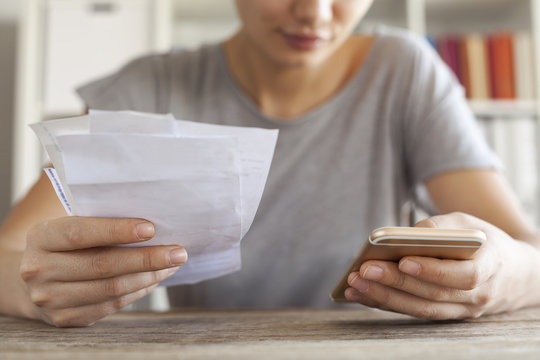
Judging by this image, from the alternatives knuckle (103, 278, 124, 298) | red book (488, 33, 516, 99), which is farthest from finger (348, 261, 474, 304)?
red book (488, 33, 516, 99)

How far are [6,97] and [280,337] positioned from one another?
1.99m

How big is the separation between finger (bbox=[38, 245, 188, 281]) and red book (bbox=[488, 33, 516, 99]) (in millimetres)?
1724

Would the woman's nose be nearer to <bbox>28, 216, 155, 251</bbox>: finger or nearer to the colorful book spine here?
<bbox>28, 216, 155, 251</bbox>: finger

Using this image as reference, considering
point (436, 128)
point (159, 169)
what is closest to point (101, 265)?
point (159, 169)

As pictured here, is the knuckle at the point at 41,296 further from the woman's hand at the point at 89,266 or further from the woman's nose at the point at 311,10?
the woman's nose at the point at 311,10

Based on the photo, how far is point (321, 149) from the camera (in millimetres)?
992

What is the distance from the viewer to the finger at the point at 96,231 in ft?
1.49

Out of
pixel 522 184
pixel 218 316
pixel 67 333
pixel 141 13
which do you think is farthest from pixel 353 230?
pixel 141 13

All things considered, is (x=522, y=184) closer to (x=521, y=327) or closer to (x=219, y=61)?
(x=219, y=61)

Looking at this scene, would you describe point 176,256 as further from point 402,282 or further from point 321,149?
point 321,149

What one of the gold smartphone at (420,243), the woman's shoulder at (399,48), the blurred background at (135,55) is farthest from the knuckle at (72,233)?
the blurred background at (135,55)

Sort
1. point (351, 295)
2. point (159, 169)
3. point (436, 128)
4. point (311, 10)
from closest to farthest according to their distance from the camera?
point (159, 169) < point (351, 295) < point (311, 10) < point (436, 128)

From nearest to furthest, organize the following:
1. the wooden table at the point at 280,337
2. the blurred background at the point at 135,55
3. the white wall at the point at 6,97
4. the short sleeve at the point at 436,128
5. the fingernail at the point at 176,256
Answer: the wooden table at the point at 280,337 → the fingernail at the point at 176,256 → the short sleeve at the point at 436,128 → the blurred background at the point at 135,55 → the white wall at the point at 6,97

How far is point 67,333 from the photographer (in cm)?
50
